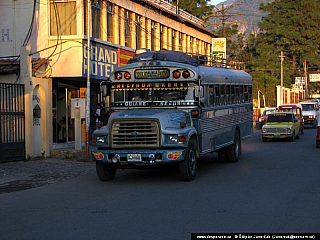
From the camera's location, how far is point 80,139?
2191 centimetres

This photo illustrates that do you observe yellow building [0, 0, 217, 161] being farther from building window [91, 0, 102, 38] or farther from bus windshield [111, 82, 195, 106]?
bus windshield [111, 82, 195, 106]

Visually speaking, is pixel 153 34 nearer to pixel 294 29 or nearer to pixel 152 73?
pixel 152 73

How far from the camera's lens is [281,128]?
27703mm

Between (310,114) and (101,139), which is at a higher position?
(101,139)

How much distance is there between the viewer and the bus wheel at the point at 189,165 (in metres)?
12.6

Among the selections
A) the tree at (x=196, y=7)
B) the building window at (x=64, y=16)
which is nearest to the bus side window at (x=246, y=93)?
the building window at (x=64, y=16)

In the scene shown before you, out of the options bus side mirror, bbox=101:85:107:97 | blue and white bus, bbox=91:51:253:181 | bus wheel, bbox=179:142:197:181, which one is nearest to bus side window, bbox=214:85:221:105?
blue and white bus, bbox=91:51:253:181

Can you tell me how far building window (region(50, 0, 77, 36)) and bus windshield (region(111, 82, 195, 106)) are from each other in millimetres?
10349

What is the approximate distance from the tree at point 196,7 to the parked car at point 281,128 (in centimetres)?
2633

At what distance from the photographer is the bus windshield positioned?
13.5m

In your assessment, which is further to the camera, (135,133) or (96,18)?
(96,18)

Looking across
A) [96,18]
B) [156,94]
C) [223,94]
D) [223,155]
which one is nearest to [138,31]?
[96,18]

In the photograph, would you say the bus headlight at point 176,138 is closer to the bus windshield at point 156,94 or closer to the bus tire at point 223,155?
the bus windshield at point 156,94

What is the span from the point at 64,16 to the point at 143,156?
1311 centimetres
